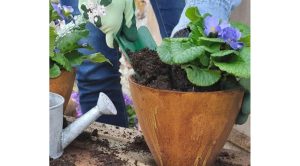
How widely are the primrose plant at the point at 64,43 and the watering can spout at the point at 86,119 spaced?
5.5 inches

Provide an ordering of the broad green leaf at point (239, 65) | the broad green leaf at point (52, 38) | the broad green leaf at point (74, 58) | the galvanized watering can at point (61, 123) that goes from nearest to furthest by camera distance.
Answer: the broad green leaf at point (239, 65) < the galvanized watering can at point (61, 123) < the broad green leaf at point (52, 38) < the broad green leaf at point (74, 58)

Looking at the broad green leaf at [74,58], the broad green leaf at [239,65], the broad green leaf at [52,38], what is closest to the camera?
the broad green leaf at [239,65]

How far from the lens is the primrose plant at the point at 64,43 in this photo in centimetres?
115

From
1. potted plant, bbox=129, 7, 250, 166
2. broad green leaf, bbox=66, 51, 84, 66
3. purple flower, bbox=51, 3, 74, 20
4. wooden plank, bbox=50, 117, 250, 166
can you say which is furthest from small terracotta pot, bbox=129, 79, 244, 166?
purple flower, bbox=51, 3, 74, 20

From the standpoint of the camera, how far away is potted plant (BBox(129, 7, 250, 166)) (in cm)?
85

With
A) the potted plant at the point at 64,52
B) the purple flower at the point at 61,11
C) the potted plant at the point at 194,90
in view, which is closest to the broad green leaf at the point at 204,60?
the potted plant at the point at 194,90

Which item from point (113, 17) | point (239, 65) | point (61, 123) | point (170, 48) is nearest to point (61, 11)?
point (113, 17)

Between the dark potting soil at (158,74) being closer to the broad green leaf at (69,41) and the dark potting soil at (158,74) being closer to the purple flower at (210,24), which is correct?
the purple flower at (210,24)

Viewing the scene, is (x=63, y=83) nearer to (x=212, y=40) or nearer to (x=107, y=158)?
(x=107, y=158)

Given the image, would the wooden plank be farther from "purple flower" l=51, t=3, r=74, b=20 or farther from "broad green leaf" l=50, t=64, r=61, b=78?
"purple flower" l=51, t=3, r=74, b=20
